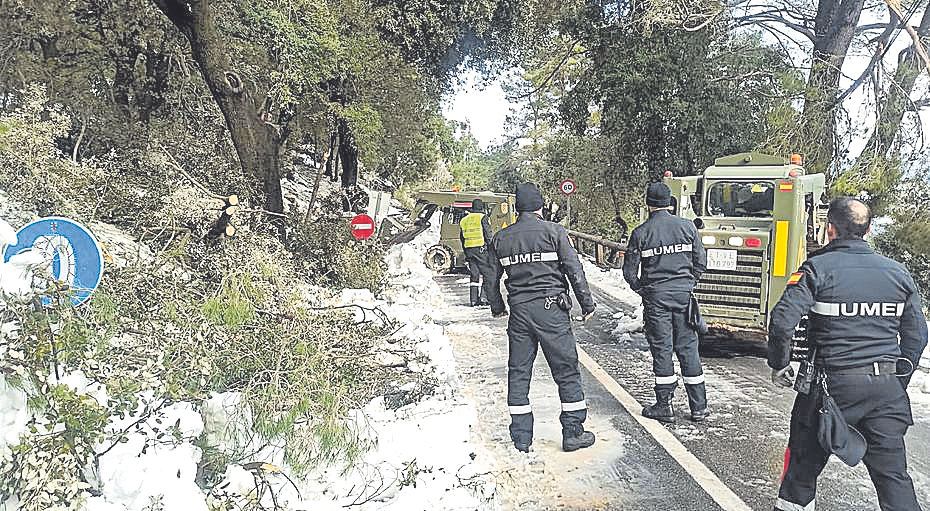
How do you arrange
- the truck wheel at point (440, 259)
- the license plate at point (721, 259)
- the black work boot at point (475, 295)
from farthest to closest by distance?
the truck wheel at point (440, 259), the black work boot at point (475, 295), the license plate at point (721, 259)

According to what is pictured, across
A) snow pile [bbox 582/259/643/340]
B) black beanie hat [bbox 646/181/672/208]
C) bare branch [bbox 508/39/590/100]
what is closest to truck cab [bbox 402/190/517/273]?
snow pile [bbox 582/259/643/340]

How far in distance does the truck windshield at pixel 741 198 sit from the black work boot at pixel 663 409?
3.50m

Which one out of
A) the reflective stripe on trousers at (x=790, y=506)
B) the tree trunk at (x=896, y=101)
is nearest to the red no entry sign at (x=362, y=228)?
the reflective stripe on trousers at (x=790, y=506)

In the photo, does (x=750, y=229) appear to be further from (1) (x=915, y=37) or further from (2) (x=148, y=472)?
(1) (x=915, y=37)

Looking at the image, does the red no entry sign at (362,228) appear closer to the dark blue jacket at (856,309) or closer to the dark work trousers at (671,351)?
the dark work trousers at (671,351)

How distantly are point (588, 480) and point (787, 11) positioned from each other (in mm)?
15518

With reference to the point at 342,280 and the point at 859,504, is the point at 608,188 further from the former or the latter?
the point at 859,504

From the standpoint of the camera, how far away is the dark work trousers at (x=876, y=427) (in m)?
4.10

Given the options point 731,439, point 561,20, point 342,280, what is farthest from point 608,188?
point 731,439

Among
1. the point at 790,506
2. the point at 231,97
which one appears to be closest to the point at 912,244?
the point at 231,97

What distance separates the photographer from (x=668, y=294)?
22.6 ft

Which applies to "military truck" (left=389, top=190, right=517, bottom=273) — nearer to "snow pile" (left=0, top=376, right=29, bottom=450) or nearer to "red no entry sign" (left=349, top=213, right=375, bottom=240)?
"red no entry sign" (left=349, top=213, right=375, bottom=240)

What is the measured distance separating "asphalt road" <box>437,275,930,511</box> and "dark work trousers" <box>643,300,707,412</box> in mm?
247

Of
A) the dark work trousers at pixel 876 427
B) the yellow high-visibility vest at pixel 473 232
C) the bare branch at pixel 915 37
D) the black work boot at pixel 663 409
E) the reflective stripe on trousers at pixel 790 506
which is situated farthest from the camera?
the bare branch at pixel 915 37
